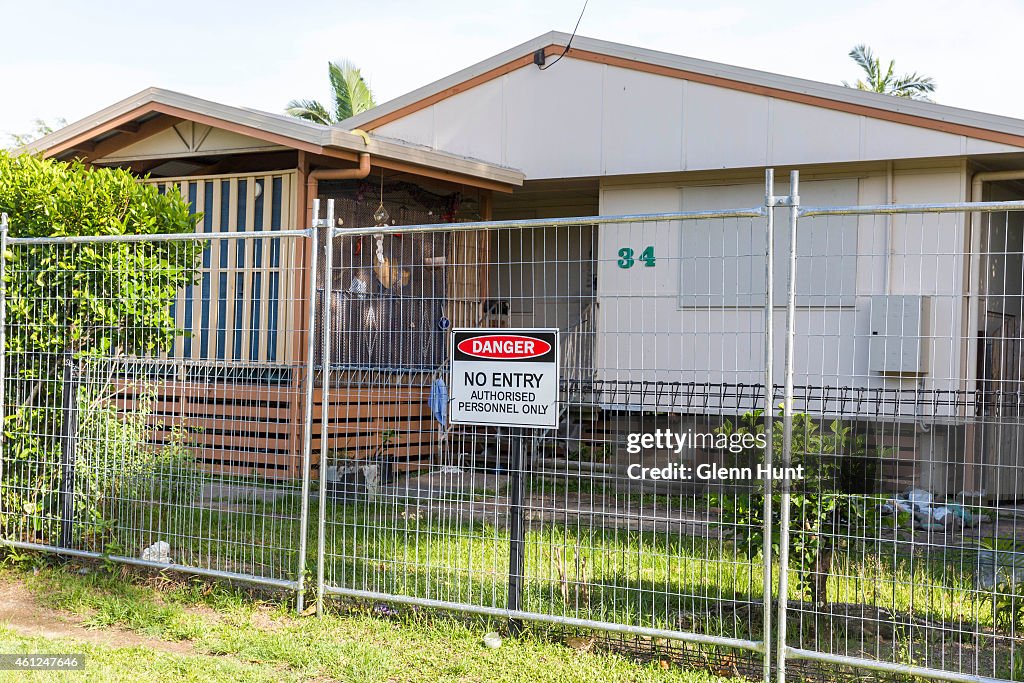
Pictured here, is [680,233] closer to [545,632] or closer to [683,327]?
[683,327]

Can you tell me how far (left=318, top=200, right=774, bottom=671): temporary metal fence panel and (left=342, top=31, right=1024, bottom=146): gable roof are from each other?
1477 mm

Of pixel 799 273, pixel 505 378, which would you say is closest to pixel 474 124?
pixel 799 273

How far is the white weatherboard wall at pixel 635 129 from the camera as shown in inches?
378

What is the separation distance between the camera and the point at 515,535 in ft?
16.3

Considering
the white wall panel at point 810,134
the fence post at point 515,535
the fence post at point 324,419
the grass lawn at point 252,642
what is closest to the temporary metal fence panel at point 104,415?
the grass lawn at point 252,642

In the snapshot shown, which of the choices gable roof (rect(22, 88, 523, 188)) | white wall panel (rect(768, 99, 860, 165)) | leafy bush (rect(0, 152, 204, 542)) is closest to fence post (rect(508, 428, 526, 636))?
leafy bush (rect(0, 152, 204, 542))

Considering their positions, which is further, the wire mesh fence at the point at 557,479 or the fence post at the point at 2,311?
A: the fence post at the point at 2,311

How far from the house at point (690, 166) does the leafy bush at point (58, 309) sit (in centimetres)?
307

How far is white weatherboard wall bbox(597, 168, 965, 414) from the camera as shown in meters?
9.53

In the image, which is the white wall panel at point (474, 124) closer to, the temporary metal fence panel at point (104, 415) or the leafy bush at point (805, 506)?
the temporary metal fence panel at point (104, 415)

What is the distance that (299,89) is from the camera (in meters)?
37.1

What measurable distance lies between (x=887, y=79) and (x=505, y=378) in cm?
3263

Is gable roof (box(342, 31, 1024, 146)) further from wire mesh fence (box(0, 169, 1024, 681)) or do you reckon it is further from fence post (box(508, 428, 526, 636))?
fence post (box(508, 428, 526, 636))

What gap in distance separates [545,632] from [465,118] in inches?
300
